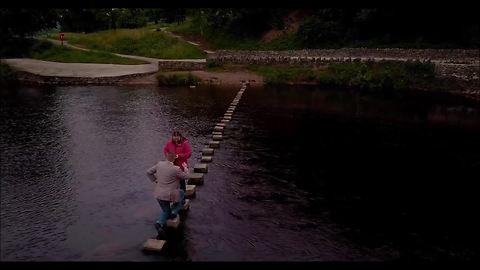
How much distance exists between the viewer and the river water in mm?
9852

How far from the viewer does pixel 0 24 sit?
53.7 meters

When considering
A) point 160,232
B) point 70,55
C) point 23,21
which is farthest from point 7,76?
point 160,232

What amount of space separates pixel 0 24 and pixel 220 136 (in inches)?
1785

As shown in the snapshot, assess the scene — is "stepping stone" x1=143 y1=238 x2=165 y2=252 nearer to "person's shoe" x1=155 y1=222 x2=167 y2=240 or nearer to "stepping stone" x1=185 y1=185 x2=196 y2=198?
"person's shoe" x1=155 y1=222 x2=167 y2=240

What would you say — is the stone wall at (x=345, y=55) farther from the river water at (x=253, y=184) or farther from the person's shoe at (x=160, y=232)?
the person's shoe at (x=160, y=232)

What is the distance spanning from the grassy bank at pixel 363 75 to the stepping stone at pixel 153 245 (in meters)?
32.5

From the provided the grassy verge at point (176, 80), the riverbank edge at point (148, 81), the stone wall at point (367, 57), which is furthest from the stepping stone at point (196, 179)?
the stone wall at point (367, 57)

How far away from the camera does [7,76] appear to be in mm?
40281

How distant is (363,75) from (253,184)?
2948 cm

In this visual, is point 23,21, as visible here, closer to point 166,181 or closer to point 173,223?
point 173,223

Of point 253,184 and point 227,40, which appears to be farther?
point 227,40

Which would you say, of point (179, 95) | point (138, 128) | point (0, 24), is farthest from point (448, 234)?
point (0, 24)

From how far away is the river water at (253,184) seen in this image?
985 cm

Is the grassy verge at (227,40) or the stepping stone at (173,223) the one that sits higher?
the grassy verge at (227,40)
